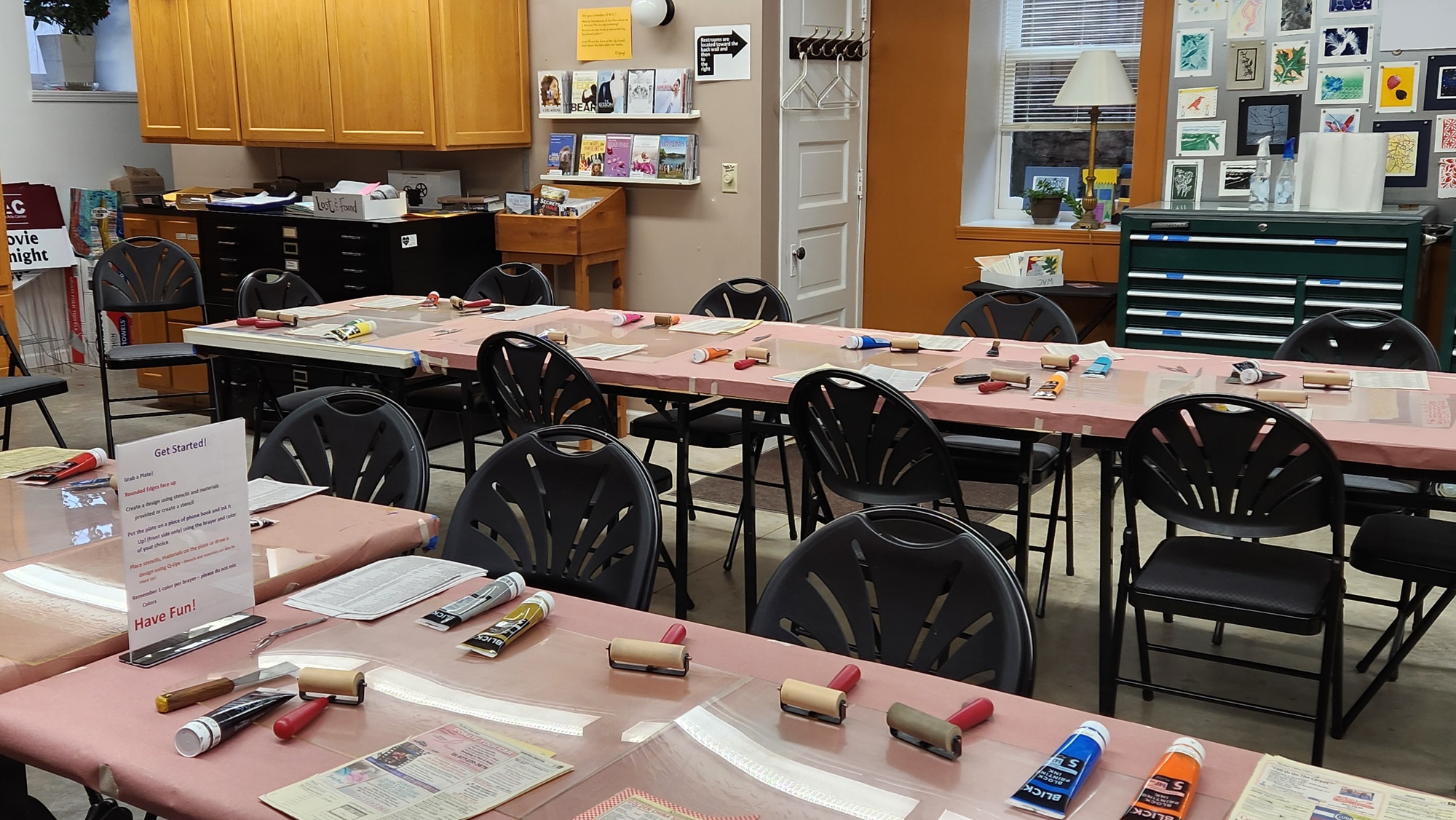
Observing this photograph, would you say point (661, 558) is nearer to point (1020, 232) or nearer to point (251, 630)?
point (251, 630)

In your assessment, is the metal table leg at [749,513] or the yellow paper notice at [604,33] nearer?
the metal table leg at [749,513]

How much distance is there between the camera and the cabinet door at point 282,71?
6.52 metres

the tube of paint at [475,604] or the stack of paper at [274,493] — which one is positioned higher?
the stack of paper at [274,493]

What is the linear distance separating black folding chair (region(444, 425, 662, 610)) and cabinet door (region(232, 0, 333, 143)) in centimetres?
469

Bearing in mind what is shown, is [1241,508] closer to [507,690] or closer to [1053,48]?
[507,690]

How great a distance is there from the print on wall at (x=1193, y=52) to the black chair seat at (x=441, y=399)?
149 inches

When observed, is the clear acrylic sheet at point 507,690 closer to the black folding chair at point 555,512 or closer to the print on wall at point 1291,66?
the black folding chair at point 555,512

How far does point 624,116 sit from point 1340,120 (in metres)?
3.39

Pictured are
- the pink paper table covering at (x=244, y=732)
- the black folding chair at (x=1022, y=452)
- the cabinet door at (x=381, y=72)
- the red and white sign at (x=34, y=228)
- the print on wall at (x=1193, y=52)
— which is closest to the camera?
the pink paper table covering at (x=244, y=732)

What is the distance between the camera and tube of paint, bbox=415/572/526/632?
195 centimetres

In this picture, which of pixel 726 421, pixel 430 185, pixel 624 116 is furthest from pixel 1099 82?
pixel 430 185

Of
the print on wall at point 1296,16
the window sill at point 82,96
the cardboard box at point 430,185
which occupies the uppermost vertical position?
the print on wall at point 1296,16

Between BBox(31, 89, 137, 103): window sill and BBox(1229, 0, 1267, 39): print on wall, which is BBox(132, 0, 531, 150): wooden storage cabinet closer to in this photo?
BBox(31, 89, 137, 103): window sill

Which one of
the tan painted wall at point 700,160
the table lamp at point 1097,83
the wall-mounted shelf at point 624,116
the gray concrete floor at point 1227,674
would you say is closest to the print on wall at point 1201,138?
the table lamp at point 1097,83
